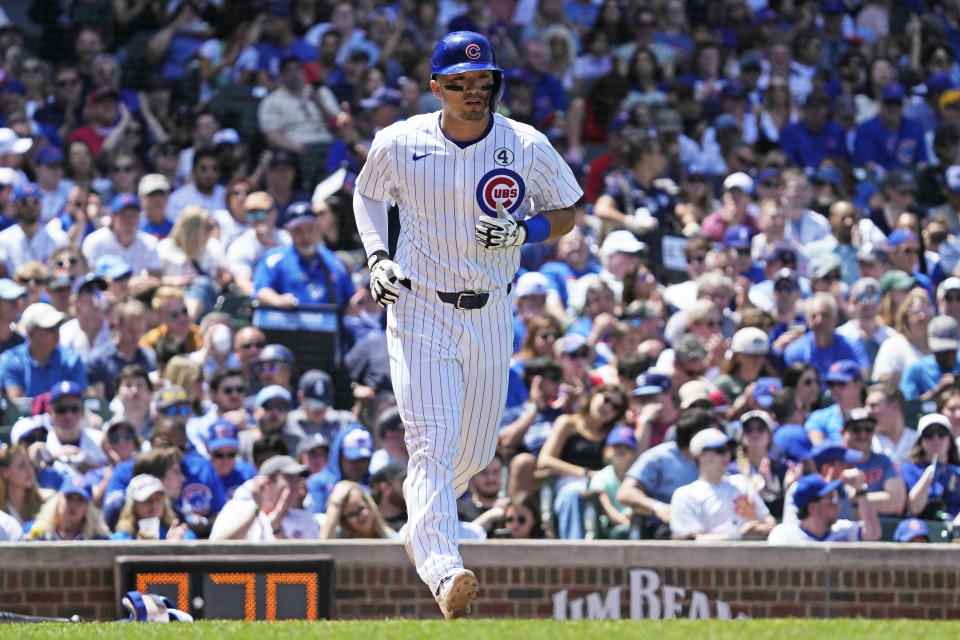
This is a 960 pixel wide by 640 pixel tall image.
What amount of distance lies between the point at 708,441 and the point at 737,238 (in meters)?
3.62

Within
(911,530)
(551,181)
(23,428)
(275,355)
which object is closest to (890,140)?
(911,530)

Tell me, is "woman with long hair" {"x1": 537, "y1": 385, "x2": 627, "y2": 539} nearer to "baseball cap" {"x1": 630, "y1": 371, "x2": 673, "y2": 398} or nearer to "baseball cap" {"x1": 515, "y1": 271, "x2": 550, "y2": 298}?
"baseball cap" {"x1": 630, "y1": 371, "x2": 673, "y2": 398}

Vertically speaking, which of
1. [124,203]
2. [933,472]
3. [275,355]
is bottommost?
[933,472]

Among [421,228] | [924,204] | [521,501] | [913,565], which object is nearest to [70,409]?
[521,501]

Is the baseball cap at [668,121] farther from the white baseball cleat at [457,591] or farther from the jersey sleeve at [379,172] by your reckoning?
the white baseball cleat at [457,591]

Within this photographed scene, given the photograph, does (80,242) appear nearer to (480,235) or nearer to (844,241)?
(844,241)

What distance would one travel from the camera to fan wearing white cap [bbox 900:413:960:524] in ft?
31.7

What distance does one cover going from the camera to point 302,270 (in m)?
11.4

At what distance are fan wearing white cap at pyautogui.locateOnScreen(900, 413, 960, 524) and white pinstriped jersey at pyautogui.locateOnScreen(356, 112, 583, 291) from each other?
4.28m

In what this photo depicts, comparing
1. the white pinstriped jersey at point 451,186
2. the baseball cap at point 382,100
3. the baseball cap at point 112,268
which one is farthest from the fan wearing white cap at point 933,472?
the baseball cap at point 382,100

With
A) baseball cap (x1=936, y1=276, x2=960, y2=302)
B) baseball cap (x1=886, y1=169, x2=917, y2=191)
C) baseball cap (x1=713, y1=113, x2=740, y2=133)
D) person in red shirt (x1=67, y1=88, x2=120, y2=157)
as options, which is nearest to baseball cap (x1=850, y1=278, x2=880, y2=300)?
baseball cap (x1=936, y1=276, x2=960, y2=302)

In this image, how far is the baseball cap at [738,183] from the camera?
1348 cm

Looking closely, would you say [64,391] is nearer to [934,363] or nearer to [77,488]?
[77,488]

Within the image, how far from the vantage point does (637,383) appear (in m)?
10.4
